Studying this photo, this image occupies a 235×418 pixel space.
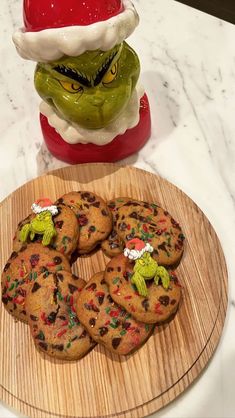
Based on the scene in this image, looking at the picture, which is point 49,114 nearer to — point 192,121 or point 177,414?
point 192,121

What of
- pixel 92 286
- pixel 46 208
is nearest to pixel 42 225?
pixel 46 208

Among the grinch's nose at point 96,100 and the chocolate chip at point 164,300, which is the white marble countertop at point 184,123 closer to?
the chocolate chip at point 164,300

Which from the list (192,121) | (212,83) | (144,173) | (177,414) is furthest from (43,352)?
(212,83)

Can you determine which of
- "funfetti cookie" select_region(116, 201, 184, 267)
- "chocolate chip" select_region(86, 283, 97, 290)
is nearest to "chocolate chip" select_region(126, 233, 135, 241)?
"funfetti cookie" select_region(116, 201, 184, 267)

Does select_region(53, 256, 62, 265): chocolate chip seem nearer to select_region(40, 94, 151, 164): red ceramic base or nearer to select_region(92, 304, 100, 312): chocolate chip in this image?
select_region(92, 304, 100, 312): chocolate chip

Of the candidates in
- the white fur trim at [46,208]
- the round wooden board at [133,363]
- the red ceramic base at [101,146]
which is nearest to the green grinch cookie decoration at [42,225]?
the white fur trim at [46,208]
